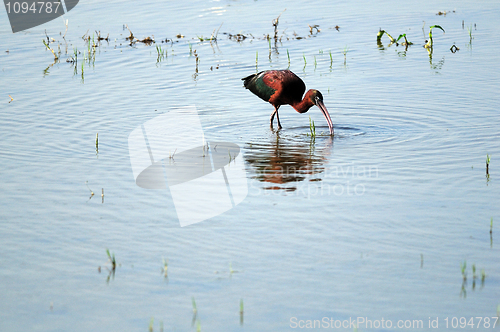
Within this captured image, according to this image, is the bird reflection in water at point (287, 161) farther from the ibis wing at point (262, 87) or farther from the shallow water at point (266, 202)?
the ibis wing at point (262, 87)

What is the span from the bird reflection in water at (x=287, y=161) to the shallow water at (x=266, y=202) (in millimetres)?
38

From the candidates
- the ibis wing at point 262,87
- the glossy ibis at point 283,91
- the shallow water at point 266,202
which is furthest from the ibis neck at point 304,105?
the ibis wing at point 262,87

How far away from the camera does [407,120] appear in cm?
897

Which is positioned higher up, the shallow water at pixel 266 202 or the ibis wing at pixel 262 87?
the ibis wing at pixel 262 87

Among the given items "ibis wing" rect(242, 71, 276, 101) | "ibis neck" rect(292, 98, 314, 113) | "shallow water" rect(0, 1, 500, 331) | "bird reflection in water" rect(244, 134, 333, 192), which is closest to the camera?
"shallow water" rect(0, 1, 500, 331)

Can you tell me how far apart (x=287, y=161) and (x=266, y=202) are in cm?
157

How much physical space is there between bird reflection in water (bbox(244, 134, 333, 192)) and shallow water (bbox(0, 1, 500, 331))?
0.12ft

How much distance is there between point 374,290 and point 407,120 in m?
5.12

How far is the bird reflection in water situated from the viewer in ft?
22.1

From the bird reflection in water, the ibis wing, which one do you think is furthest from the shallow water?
the ibis wing

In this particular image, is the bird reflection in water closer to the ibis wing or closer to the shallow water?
the shallow water

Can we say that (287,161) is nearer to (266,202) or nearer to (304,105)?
A: (266,202)

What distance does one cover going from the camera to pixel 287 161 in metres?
7.50

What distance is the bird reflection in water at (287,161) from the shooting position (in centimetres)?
673
